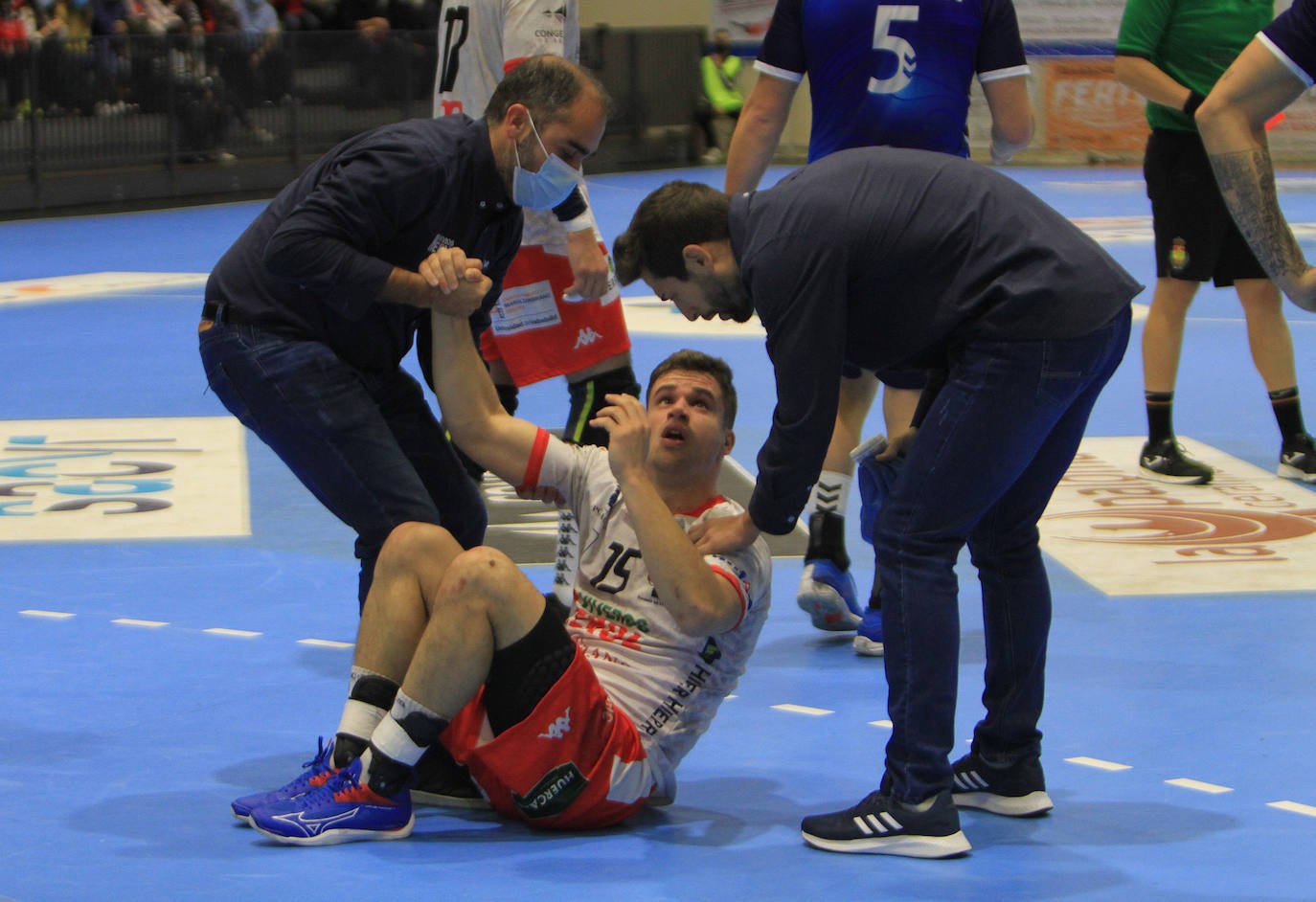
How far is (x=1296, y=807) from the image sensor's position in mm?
3537

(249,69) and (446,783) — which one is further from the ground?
(249,69)

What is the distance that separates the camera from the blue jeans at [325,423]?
12.0 ft

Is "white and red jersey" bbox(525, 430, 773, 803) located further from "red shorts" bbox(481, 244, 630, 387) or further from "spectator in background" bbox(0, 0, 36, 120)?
"spectator in background" bbox(0, 0, 36, 120)

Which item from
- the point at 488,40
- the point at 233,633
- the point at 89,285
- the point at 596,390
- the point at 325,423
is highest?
the point at 488,40

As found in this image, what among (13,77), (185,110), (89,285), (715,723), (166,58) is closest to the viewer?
(715,723)

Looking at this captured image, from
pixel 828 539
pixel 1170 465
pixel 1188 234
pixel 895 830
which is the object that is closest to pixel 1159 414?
pixel 1170 465

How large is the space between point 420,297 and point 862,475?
1395 millimetres

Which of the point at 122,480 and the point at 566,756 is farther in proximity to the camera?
the point at 122,480

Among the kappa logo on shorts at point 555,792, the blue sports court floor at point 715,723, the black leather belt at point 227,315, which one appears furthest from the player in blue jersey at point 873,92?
the black leather belt at point 227,315

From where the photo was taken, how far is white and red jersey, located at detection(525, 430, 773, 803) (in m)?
3.42

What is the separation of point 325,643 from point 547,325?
1.34 meters

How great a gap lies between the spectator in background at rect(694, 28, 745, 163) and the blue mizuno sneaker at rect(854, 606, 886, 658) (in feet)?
53.7

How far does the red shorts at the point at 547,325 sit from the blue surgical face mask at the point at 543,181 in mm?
1640

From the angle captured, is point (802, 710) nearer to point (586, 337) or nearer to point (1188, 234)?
point (586, 337)
